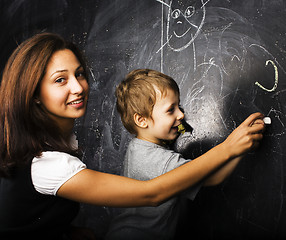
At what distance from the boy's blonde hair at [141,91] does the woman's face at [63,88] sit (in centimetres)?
15

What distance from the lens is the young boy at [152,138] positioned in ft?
3.45

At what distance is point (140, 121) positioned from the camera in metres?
1.11

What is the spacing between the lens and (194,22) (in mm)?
1163

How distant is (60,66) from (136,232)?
2.10ft

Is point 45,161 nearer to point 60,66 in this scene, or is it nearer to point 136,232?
point 60,66

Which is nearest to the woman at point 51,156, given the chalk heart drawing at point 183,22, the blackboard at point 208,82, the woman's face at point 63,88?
the woman's face at point 63,88

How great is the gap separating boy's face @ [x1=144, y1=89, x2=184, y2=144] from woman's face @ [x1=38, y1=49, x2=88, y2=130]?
26 cm

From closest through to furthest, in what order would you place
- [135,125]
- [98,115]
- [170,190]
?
[170,190] → [135,125] → [98,115]

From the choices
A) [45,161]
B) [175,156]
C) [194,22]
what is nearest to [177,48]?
[194,22]

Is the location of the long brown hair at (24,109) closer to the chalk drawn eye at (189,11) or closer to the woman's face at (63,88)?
the woman's face at (63,88)

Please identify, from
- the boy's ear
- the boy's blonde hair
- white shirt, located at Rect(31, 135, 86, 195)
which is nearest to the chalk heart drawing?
the boy's blonde hair

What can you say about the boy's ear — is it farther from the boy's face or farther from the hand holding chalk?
the hand holding chalk

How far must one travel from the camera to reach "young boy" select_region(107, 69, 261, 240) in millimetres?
1052

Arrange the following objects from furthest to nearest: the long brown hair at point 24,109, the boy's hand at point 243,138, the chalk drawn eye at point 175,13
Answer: the chalk drawn eye at point 175,13 → the long brown hair at point 24,109 → the boy's hand at point 243,138
